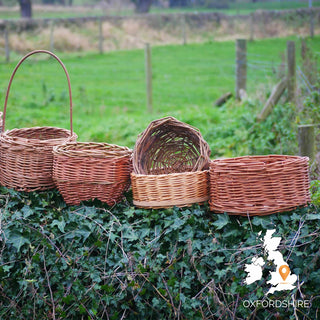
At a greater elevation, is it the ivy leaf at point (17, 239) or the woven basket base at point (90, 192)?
the woven basket base at point (90, 192)

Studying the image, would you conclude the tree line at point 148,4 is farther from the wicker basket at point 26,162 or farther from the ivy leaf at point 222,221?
the ivy leaf at point 222,221

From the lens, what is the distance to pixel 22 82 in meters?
11.9

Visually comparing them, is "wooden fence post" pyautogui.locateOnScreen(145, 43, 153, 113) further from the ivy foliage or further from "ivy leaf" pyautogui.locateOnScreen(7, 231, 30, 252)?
"ivy leaf" pyautogui.locateOnScreen(7, 231, 30, 252)

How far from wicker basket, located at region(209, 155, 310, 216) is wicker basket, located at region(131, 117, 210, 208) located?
0.14 metres

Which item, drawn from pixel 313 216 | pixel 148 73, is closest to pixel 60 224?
pixel 313 216

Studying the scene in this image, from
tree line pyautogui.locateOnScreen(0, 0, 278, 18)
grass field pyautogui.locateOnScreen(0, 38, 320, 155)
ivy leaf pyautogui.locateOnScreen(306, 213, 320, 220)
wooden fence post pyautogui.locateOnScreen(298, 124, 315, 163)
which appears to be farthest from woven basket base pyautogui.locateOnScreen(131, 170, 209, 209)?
tree line pyautogui.locateOnScreen(0, 0, 278, 18)

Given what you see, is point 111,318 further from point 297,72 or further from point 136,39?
point 136,39

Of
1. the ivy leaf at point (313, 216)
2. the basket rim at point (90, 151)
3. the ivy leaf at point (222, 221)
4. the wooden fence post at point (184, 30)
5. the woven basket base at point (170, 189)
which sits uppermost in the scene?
the basket rim at point (90, 151)

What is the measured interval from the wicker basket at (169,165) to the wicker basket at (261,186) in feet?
0.45

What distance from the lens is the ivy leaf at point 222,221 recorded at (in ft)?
8.46

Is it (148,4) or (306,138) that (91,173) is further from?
(148,4)

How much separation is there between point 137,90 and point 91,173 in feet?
28.6

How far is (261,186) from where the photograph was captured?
252cm

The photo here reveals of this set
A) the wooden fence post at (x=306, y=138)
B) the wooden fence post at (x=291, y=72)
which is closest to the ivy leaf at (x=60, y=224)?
the wooden fence post at (x=306, y=138)
